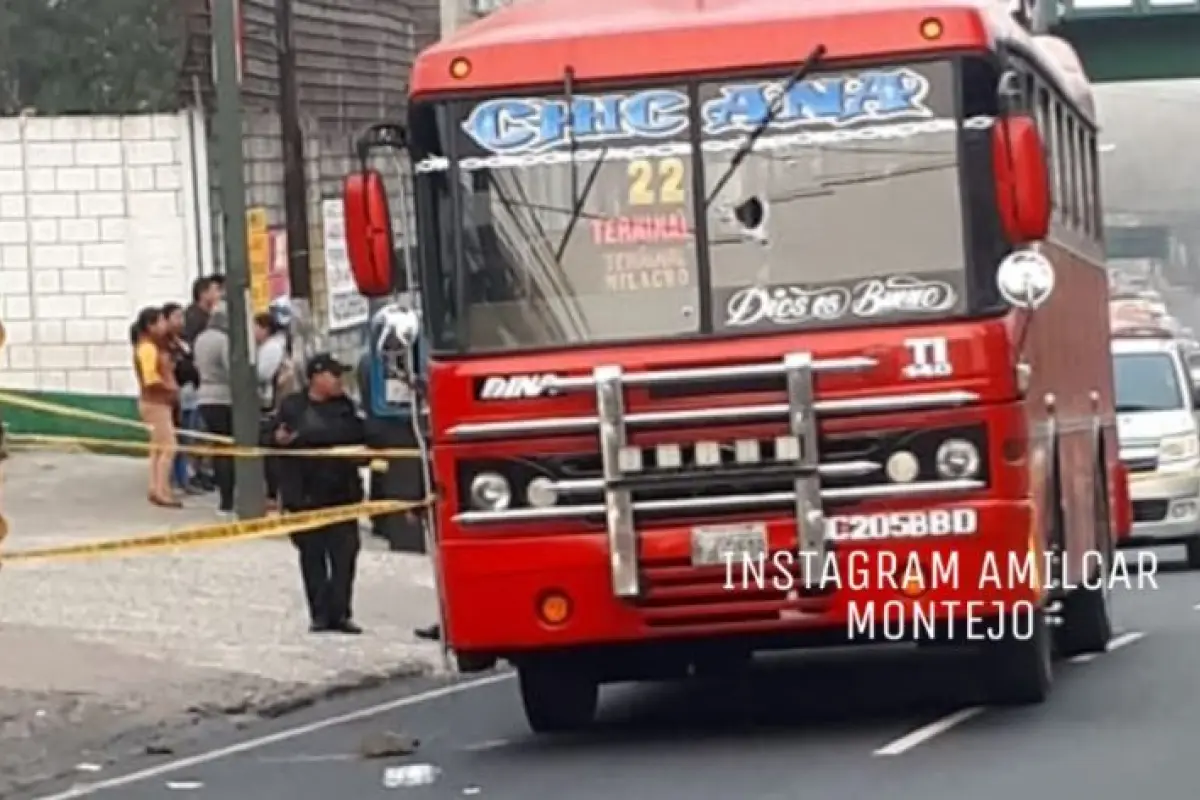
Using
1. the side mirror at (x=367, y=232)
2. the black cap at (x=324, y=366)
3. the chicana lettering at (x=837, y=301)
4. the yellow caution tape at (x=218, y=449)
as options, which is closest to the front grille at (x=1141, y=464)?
the yellow caution tape at (x=218, y=449)

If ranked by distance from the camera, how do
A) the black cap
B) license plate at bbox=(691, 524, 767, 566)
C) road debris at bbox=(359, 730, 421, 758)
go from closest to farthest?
license plate at bbox=(691, 524, 767, 566)
road debris at bbox=(359, 730, 421, 758)
the black cap

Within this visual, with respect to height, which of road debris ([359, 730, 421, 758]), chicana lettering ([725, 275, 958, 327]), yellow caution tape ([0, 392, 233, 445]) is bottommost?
road debris ([359, 730, 421, 758])

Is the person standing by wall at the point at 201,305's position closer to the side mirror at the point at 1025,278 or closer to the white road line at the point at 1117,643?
the white road line at the point at 1117,643

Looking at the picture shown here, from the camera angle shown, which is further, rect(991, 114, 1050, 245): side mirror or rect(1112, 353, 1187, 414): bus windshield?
rect(1112, 353, 1187, 414): bus windshield

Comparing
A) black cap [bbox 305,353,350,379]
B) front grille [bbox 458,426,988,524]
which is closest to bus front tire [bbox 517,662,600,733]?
front grille [bbox 458,426,988,524]

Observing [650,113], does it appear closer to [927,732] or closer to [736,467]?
[736,467]

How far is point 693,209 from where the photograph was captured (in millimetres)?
14672

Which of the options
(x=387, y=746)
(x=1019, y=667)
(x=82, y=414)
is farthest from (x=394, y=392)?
→ (x=1019, y=667)

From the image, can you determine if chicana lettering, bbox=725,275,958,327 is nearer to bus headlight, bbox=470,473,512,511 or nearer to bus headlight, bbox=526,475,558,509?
bus headlight, bbox=526,475,558,509

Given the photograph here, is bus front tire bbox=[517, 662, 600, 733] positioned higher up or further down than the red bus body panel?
further down

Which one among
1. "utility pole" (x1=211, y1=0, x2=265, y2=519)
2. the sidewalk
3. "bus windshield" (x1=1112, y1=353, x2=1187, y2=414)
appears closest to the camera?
the sidewalk

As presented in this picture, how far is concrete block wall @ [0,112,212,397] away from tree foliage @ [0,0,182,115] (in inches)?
135

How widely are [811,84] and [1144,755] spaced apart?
3.20 meters

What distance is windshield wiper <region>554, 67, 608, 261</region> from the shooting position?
14656 mm
